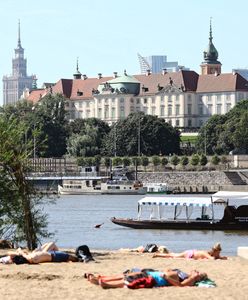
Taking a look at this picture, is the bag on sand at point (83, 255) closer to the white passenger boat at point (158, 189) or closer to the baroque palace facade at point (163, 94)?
the white passenger boat at point (158, 189)

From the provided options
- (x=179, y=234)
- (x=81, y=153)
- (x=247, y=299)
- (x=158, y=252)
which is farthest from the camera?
(x=81, y=153)

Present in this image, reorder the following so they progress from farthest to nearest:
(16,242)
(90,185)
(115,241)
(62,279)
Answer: (90,185)
(115,241)
(16,242)
(62,279)

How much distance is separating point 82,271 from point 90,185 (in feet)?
302

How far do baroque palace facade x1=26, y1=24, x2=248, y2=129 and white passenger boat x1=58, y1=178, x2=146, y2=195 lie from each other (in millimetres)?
53484

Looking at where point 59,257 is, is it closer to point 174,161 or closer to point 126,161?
point 174,161

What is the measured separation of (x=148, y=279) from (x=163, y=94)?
157248 mm

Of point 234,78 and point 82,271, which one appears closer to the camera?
point 82,271

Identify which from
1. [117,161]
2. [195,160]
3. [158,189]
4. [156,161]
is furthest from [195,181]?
[117,161]

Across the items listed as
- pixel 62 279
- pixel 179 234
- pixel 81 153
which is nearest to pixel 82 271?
pixel 62 279

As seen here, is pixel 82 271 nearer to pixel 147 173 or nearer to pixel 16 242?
pixel 16 242

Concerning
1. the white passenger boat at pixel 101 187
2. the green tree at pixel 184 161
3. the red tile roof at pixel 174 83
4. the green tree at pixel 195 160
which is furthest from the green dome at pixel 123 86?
the white passenger boat at pixel 101 187

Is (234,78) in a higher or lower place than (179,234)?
higher

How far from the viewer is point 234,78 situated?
17375 cm

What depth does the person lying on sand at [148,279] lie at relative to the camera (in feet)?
65.1
